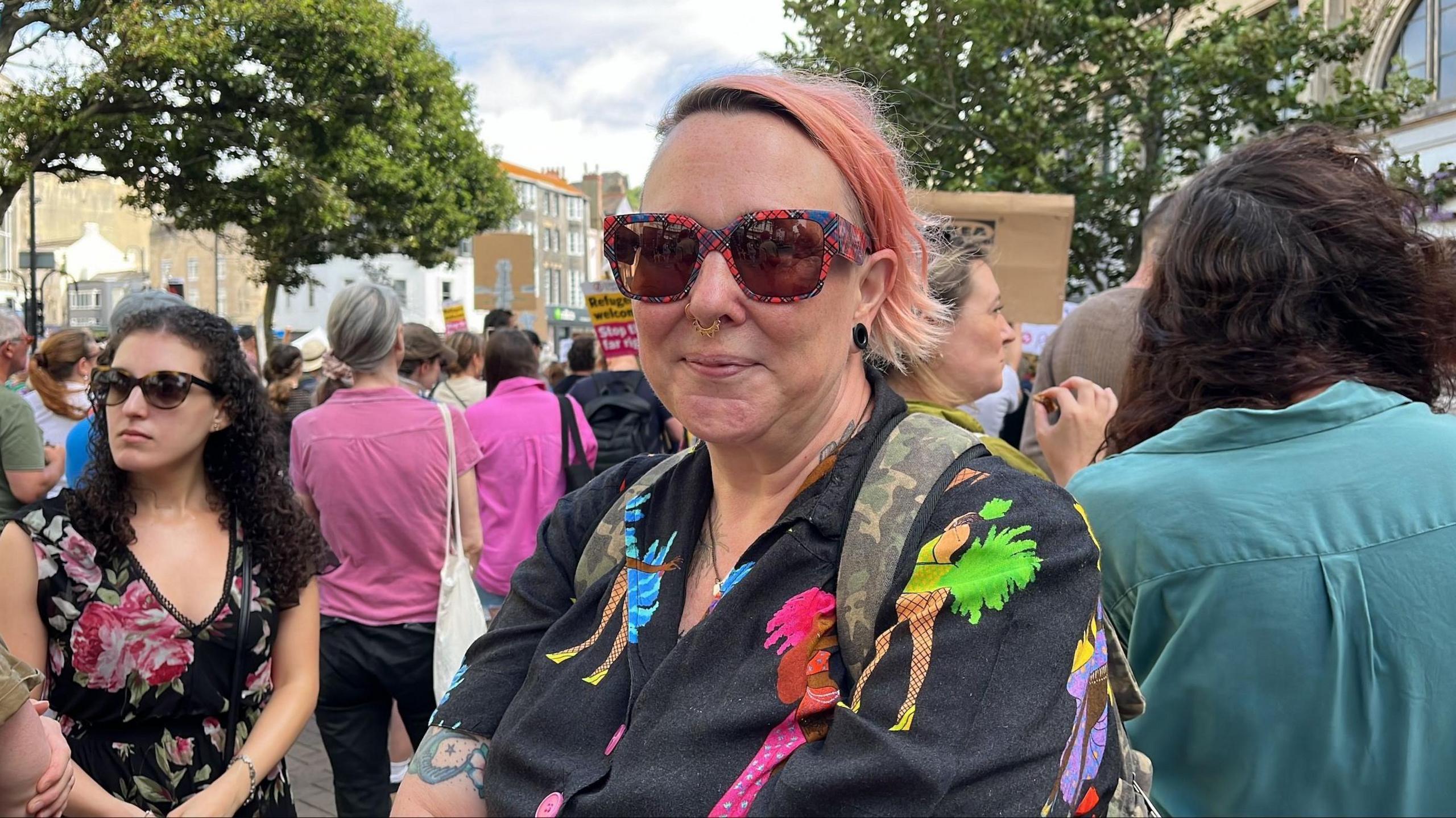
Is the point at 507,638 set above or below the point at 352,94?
below

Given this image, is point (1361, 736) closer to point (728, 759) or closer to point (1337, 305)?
point (1337, 305)

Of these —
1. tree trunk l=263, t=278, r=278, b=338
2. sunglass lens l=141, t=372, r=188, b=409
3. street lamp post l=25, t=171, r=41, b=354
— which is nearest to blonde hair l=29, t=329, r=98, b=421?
sunglass lens l=141, t=372, r=188, b=409

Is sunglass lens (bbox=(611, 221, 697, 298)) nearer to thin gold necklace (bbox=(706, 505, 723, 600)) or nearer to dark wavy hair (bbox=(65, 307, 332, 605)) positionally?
thin gold necklace (bbox=(706, 505, 723, 600))

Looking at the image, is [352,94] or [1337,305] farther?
[352,94]

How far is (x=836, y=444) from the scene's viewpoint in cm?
154

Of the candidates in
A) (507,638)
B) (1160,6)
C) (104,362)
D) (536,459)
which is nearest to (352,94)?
(1160,6)

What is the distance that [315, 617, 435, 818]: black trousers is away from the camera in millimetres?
3980

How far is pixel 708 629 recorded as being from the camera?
1396 millimetres

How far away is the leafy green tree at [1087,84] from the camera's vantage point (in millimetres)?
10805

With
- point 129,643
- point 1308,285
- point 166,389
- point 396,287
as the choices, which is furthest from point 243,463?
point 396,287

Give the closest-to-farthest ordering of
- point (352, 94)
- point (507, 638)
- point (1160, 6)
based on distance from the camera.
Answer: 1. point (507, 638)
2. point (1160, 6)
3. point (352, 94)

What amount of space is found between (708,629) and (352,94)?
1996cm

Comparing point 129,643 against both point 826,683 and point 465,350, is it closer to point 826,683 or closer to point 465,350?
point 826,683

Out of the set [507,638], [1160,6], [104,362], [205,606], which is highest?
[1160,6]
